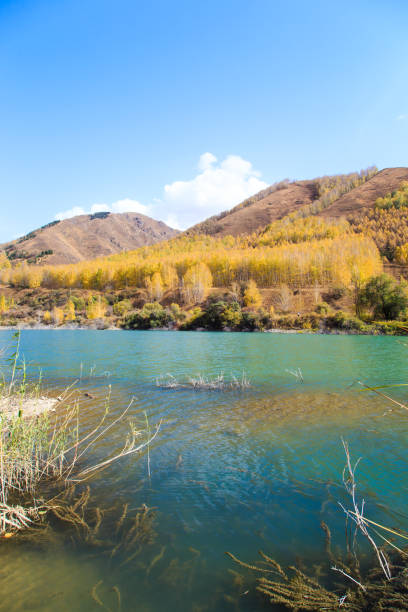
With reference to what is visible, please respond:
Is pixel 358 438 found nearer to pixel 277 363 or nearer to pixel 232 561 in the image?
pixel 232 561

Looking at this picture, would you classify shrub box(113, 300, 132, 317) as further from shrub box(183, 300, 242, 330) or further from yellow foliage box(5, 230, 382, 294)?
shrub box(183, 300, 242, 330)

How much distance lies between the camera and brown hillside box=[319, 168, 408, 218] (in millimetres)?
144875

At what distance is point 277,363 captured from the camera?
67.9 feet

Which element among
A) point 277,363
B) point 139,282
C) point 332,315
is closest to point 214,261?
point 139,282

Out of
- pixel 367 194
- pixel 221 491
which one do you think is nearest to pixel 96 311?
pixel 221 491

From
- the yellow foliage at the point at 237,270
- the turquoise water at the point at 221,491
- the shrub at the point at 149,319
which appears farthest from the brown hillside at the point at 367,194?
the turquoise water at the point at 221,491

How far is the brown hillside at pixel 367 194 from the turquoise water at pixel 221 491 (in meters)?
152

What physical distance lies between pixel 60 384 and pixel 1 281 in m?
136

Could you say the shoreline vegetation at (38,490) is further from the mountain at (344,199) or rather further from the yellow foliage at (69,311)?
the mountain at (344,199)

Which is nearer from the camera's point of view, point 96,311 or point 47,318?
point 96,311

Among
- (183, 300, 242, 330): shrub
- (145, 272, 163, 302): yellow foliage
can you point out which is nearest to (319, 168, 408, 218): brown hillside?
(145, 272, 163, 302): yellow foliage

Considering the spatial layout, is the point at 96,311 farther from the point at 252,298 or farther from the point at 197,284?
the point at 252,298

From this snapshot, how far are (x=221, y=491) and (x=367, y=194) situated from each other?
581 feet

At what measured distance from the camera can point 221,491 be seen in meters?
5.46
